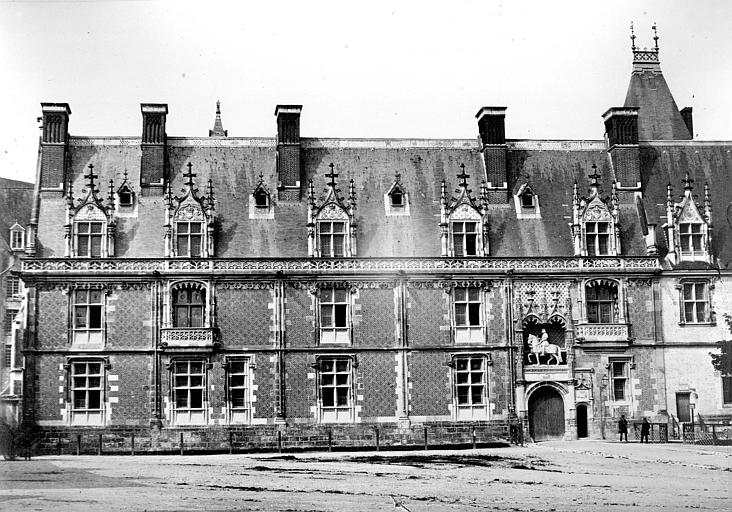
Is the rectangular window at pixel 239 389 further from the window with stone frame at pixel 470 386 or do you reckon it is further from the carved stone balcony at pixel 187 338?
the window with stone frame at pixel 470 386

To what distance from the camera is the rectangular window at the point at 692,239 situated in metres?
42.2

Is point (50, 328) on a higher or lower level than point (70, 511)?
higher

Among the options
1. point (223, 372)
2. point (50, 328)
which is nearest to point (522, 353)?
point (223, 372)

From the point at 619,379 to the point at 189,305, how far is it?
54.0 feet

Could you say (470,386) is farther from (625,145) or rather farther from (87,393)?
(87,393)

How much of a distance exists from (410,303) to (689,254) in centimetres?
1117

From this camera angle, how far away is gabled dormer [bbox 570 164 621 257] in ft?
138

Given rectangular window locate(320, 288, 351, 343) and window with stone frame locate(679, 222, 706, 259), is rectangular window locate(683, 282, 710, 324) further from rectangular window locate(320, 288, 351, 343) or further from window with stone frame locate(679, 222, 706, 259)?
rectangular window locate(320, 288, 351, 343)

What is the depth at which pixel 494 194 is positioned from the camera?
43.4 m

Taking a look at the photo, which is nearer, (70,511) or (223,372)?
(70,511)

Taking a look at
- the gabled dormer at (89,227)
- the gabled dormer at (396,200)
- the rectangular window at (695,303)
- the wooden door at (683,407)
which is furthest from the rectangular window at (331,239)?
the wooden door at (683,407)

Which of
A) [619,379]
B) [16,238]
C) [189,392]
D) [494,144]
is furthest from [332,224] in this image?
[16,238]

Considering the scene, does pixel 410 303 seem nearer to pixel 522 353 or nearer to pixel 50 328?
pixel 522 353

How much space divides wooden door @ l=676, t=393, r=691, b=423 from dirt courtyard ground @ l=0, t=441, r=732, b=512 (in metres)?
6.15
